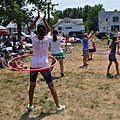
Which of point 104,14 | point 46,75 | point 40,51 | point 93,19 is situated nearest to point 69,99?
point 46,75

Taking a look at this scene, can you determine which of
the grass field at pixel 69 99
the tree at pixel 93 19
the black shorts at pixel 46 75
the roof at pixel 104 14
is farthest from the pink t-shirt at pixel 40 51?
the tree at pixel 93 19

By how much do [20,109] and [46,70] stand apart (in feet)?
4.65

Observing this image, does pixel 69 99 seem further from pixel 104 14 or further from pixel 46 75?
pixel 104 14

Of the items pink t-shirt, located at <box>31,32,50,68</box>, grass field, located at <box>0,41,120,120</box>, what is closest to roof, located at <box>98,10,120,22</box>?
grass field, located at <box>0,41,120,120</box>

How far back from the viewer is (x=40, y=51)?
3961 millimetres

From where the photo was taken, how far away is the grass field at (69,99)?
164 inches

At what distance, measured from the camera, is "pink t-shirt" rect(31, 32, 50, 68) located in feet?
12.9

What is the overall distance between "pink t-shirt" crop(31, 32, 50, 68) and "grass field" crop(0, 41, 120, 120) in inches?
50.5

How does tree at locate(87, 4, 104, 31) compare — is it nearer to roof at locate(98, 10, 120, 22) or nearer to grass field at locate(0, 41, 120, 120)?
roof at locate(98, 10, 120, 22)

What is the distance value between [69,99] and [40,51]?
6.28 feet

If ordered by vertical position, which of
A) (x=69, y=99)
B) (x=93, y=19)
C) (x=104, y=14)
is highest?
(x=93, y=19)

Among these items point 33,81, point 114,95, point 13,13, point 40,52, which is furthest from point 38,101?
point 13,13

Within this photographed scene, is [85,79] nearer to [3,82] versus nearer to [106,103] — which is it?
[106,103]

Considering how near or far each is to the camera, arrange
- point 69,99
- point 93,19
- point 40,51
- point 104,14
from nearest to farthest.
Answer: point 40,51
point 69,99
point 104,14
point 93,19
